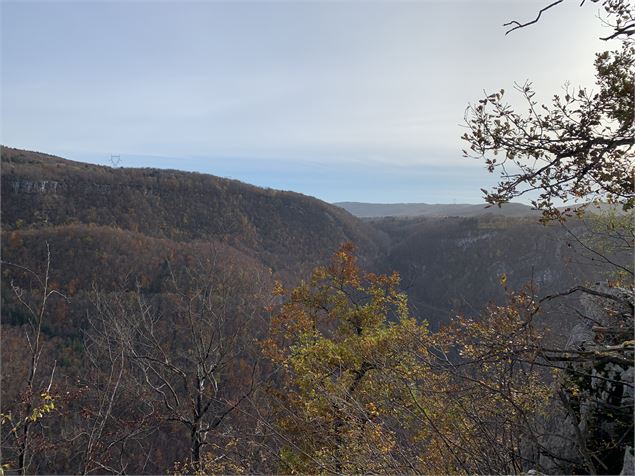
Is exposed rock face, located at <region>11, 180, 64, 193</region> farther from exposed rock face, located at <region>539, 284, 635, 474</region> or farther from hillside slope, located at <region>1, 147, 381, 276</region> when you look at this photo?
exposed rock face, located at <region>539, 284, 635, 474</region>

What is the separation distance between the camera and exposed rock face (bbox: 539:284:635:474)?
421cm

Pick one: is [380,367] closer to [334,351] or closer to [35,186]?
[334,351]

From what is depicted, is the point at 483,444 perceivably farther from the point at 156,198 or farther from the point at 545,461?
the point at 156,198

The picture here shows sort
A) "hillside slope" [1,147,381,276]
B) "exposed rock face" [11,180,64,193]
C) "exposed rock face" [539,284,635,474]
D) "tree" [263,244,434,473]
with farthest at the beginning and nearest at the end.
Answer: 1. "hillside slope" [1,147,381,276]
2. "exposed rock face" [11,180,64,193]
3. "tree" [263,244,434,473]
4. "exposed rock face" [539,284,635,474]

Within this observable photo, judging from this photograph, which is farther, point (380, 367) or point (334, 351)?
point (334, 351)

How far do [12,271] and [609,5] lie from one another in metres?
96.1

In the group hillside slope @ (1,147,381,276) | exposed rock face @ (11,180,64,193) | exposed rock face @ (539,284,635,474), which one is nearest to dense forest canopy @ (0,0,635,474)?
exposed rock face @ (539,284,635,474)

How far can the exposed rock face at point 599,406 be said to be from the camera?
13.8 feet

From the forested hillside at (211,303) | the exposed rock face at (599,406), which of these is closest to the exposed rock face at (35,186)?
the forested hillside at (211,303)

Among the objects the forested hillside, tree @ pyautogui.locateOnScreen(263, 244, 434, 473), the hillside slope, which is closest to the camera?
the forested hillside

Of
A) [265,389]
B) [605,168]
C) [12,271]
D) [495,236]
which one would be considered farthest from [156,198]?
[605,168]

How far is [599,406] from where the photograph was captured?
A: 4773 millimetres

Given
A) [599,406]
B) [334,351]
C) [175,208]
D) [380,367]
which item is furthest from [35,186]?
[599,406]

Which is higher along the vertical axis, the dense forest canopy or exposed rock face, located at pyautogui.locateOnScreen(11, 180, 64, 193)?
exposed rock face, located at pyautogui.locateOnScreen(11, 180, 64, 193)
